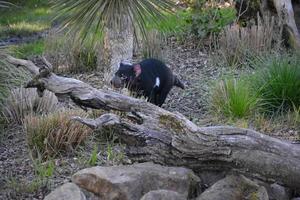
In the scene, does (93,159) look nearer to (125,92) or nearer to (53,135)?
(53,135)

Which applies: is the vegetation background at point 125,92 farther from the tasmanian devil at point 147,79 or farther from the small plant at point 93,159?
the tasmanian devil at point 147,79

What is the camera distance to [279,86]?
6168mm

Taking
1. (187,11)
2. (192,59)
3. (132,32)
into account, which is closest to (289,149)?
(132,32)

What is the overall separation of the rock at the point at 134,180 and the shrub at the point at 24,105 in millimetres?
1686

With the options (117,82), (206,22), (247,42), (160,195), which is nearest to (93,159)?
(160,195)

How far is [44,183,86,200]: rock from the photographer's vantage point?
3973 mm

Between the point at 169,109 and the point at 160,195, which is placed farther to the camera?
→ the point at 169,109

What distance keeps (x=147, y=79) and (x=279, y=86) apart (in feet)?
4.40

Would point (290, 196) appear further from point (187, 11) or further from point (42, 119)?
point (187, 11)

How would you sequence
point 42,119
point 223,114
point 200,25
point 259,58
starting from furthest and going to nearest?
point 200,25 → point 259,58 → point 223,114 → point 42,119

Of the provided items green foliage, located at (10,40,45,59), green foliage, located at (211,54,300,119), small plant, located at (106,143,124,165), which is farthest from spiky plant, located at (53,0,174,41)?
green foliage, located at (10,40,45,59)

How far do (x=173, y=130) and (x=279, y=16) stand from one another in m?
4.65

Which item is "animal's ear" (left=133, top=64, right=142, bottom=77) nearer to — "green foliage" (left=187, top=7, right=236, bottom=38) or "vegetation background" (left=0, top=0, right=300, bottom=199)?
"vegetation background" (left=0, top=0, right=300, bottom=199)

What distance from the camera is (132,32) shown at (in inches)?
261
